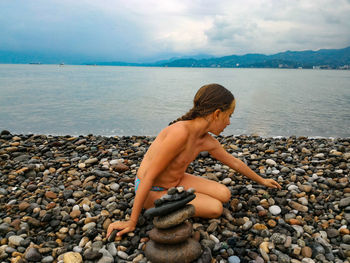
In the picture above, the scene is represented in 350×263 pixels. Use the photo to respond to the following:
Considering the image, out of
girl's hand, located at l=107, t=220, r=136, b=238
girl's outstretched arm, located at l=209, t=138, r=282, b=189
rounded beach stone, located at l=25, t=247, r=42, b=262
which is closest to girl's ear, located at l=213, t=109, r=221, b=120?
girl's outstretched arm, located at l=209, t=138, r=282, b=189

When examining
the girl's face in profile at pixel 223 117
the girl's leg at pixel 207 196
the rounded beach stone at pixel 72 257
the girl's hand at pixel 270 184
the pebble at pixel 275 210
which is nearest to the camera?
the rounded beach stone at pixel 72 257

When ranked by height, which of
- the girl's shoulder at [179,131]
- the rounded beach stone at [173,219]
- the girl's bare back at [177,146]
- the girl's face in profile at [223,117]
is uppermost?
the girl's face in profile at [223,117]

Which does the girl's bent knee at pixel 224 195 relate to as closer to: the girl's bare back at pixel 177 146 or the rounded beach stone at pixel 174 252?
the girl's bare back at pixel 177 146

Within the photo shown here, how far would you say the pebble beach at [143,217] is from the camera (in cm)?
321

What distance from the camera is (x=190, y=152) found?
12.3 ft

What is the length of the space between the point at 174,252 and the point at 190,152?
1.29m

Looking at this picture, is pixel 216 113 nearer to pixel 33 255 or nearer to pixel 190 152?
pixel 190 152

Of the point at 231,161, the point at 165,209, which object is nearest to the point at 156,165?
the point at 165,209

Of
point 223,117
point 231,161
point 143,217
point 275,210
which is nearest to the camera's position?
point 223,117

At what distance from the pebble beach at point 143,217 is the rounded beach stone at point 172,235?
317mm

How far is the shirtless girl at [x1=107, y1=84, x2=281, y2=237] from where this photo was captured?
3.39 metres

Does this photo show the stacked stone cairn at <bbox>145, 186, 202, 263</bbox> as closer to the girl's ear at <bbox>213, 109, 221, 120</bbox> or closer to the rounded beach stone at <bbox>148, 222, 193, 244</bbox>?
the rounded beach stone at <bbox>148, 222, 193, 244</bbox>

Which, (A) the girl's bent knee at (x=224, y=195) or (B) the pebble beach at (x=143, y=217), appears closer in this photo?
(B) the pebble beach at (x=143, y=217)

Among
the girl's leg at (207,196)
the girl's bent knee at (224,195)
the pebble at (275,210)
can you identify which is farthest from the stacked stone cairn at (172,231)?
the pebble at (275,210)
